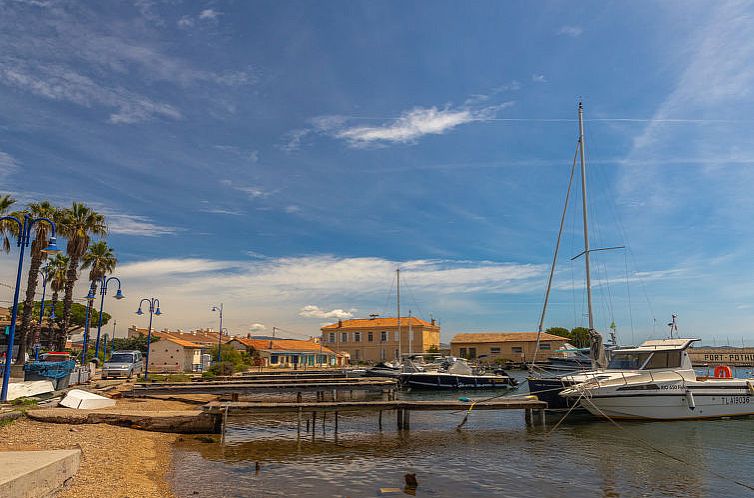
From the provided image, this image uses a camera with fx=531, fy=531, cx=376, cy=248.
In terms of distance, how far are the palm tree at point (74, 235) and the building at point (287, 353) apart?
103 feet

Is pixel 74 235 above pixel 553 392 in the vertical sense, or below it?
above

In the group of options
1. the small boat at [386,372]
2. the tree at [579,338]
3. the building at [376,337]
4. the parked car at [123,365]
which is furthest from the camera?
the tree at [579,338]

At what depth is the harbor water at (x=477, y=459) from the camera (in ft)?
48.0

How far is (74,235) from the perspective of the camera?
132ft

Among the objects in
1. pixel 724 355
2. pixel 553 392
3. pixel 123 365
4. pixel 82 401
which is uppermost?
pixel 123 365

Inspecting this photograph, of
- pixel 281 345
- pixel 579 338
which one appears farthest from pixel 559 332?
pixel 281 345

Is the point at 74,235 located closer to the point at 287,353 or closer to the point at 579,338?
the point at 287,353

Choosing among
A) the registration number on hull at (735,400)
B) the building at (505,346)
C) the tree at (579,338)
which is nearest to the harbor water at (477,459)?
the registration number on hull at (735,400)

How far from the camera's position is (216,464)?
16750mm

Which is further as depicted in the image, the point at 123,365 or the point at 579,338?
the point at 579,338

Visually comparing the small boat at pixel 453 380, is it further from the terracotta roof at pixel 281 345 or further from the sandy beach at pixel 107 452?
the terracotta roof at pixel 281 345

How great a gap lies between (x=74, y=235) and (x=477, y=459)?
3510 cm

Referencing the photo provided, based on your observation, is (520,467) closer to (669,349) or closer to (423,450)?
(423,450)

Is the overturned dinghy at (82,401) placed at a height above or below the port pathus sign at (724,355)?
above
